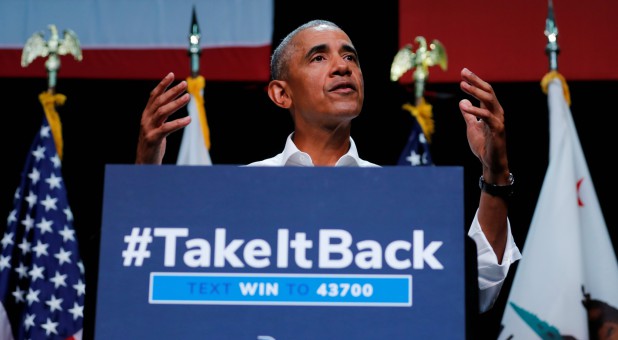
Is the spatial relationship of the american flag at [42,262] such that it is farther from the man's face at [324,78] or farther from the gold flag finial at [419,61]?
the man's face at [324,78]

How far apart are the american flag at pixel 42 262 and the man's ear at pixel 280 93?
1702 millimetres

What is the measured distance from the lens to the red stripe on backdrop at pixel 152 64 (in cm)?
390

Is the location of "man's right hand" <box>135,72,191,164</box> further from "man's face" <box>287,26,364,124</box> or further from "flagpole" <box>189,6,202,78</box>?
"flagpole" <box>189,6,202,78</box>

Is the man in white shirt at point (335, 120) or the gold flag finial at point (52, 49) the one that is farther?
the gold flag finial at point (52, 49)

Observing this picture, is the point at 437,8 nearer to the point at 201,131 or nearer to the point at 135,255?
the point at 201,131

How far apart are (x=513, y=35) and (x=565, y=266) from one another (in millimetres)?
1228

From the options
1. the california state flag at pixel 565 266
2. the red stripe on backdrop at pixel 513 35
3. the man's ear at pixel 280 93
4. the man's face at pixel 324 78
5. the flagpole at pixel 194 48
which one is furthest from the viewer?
the red stripe on backdrop at pixel 513 35

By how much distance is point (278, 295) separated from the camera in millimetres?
1172

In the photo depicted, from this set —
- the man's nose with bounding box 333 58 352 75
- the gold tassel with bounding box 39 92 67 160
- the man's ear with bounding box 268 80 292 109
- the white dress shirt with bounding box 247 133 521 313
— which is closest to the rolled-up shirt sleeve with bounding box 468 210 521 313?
the white dress shirt with bounding box 247 133 521 313

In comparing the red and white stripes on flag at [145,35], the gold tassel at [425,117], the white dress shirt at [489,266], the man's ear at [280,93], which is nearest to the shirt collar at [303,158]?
the man's ear at [280,93]

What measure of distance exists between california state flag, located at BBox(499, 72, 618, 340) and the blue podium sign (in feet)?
6.35

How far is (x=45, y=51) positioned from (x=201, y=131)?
76 cm

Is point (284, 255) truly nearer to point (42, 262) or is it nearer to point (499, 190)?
point (499, 190)

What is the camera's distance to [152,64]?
12.9ft
